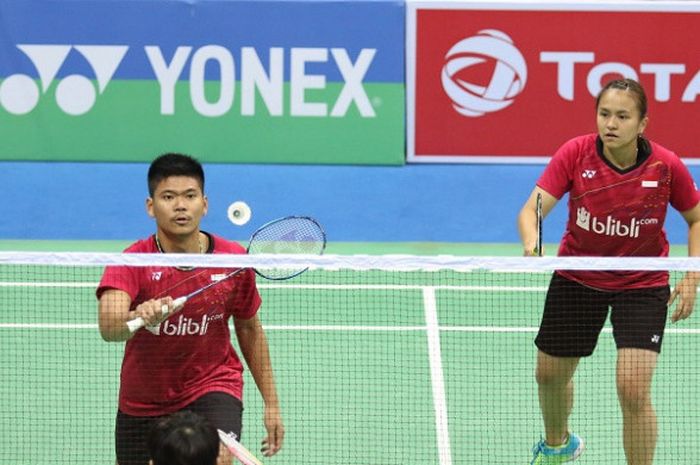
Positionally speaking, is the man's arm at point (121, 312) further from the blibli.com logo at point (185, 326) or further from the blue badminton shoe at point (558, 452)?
the blue badminton shoe at point (558, 452)

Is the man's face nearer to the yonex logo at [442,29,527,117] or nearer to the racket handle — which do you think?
the racket handle

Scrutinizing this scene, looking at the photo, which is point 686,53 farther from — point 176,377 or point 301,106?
point 176,377

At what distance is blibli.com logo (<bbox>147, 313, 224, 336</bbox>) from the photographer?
5.31 metres

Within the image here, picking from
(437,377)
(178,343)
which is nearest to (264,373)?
(178,343)

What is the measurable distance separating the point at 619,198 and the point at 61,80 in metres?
5.93

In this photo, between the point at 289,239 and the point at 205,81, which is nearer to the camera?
the point at 289,239

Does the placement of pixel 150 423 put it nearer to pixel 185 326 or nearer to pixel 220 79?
pixel 185 326

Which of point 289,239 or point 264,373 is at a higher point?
point 289,239

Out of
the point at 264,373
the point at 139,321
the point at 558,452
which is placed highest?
the point at 139,321

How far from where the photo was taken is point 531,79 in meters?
11.0

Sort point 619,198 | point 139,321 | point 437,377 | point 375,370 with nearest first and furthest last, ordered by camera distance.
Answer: point 139,321 → point 619,198 → point 437,377 → point 375,370

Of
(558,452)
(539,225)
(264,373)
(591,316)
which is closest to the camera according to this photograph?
(264,373)

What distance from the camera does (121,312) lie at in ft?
16.6

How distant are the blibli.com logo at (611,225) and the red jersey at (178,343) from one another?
1703 millimetres
